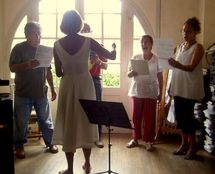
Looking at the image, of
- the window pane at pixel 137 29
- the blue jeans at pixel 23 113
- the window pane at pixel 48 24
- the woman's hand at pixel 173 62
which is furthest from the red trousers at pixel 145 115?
the window pane at pixel 48 24

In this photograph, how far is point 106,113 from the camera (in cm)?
277

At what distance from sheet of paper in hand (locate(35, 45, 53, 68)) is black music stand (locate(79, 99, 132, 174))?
1033mm

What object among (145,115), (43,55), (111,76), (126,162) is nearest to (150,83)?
(145,115)

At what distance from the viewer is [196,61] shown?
3.64 m

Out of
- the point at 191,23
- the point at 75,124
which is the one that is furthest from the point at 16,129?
the point at 191,23

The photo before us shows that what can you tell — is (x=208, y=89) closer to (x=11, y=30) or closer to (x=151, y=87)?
(x=151, y=87)

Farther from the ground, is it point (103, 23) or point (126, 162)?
point (103, 23)

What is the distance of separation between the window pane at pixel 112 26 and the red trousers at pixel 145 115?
3.97ft

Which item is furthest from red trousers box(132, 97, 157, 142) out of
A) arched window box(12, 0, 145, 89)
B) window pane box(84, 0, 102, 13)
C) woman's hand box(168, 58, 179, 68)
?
window pane box(84, 0, 102, 13)

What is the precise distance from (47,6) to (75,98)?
254cm

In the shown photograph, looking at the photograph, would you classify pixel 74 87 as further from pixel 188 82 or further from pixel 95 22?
pixel 95 22

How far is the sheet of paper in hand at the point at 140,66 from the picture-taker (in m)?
3.94

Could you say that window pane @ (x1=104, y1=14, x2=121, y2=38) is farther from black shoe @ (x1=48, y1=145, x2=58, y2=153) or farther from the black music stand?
the black music stand

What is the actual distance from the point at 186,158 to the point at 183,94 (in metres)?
0.68
